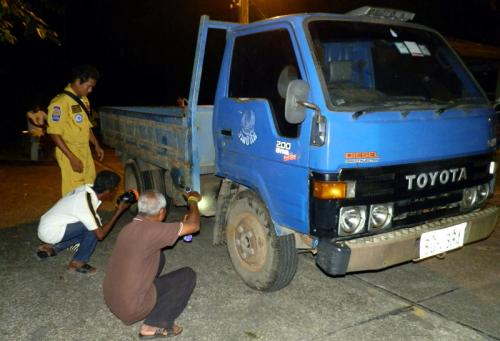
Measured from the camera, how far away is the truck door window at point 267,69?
317 centimetres

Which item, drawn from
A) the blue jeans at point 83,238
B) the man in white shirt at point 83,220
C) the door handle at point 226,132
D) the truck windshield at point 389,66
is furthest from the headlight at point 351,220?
the blue jeans at point 83,238

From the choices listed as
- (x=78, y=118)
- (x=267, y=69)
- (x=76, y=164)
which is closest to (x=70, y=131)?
(x=78, y=118)

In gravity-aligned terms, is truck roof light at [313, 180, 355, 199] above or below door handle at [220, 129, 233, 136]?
below

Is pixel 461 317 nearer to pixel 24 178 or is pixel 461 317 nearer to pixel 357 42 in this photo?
pixel 357 42

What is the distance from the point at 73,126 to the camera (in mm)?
4793

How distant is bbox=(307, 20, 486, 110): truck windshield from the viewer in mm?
3139

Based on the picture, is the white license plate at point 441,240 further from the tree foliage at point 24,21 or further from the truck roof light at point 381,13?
the tree foliage at point 24,21

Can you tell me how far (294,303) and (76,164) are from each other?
2.77 meters

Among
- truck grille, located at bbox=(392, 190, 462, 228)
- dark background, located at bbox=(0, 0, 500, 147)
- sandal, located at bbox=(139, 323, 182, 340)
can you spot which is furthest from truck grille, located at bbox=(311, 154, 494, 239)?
dark background, located at bbox=(0, 0, 500, 147)

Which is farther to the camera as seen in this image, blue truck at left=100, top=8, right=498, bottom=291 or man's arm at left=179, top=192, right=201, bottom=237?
man's arm at left=179, top=192, right=201, bottom=237

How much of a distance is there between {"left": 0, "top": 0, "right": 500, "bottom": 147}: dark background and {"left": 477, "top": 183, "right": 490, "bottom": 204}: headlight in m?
22.6

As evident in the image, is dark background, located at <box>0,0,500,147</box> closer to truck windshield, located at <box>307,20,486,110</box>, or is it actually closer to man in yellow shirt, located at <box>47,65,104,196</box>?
man in yellow shirt, located at <box>47,65,104,196</box>

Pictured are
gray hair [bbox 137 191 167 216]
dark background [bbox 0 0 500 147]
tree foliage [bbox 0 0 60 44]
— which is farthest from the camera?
dark background [bbox 0 0 500 147]

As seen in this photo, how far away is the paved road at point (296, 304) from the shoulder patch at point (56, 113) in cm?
148
